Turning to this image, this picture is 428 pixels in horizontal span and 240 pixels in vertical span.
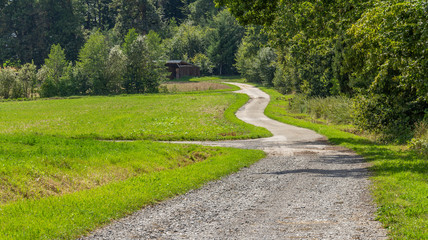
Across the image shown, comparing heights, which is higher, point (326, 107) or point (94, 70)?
point (94, 70)

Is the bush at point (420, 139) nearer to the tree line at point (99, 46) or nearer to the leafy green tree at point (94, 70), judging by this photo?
the tree line at point (99, 46)

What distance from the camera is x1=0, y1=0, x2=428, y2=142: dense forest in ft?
55.5

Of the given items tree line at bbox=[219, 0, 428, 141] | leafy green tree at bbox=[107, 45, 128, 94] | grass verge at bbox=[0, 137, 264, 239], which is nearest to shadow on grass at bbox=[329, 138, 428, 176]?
tree line at bbox=[219, 0, 428, 141]

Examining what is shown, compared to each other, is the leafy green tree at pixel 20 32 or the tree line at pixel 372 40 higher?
the leafy green tree at pixel 20 32

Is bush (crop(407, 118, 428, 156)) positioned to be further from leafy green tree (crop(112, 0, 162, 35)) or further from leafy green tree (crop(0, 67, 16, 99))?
leafy green tree (crop(112, 0, 162, 35))

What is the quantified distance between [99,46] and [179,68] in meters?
36.8

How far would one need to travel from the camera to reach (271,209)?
10.8 meters

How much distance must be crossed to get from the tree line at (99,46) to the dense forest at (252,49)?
0.83 feet

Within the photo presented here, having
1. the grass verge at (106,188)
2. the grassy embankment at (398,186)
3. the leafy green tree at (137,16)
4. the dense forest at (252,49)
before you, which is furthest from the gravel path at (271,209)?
the leafy green tree at (137,16)

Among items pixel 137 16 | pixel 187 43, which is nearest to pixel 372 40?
pixel 137 16

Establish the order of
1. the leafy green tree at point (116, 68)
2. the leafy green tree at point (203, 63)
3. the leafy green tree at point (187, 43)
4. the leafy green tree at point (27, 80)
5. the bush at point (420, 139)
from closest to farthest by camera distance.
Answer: the bush at point (420, 139) < the leafy green tree at point (27, 80) < the leafy green tree at point (116, 68) < the leafy green tree at point (203, 63) < the leafy green tree at point (187, 43)

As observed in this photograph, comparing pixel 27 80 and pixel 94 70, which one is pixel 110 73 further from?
pixel 27 80

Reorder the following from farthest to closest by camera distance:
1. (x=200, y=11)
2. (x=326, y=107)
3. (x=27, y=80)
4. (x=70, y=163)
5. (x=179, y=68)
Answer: (x=200, y=11)
(x=179, y=68)
(x=27, y=80)
(x=326, y=107)
(x=70, y=163)

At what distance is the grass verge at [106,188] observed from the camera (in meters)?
8.75
